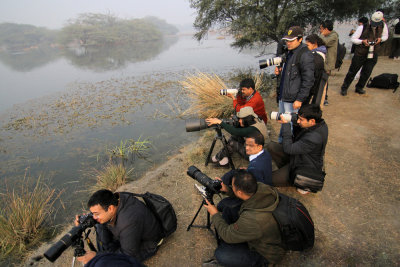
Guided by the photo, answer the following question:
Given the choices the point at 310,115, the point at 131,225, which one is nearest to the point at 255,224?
the point at 131,225

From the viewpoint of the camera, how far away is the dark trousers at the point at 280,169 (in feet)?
7.98

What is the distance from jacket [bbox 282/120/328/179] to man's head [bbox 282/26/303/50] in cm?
114

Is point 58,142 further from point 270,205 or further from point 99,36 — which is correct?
point 99,36

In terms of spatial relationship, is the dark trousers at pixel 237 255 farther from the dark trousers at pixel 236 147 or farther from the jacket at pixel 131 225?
the dark trousers at pixel 236 147

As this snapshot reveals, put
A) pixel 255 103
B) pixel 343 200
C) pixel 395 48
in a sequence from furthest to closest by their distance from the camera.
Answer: pixel 395 48 → pixel 255 103 → pixel 343 200

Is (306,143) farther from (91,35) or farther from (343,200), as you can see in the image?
(91,35)

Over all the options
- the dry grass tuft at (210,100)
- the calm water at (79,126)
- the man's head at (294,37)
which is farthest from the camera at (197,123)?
the dry grass tuft at (210,100)

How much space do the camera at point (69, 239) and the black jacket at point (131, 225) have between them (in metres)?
0.19

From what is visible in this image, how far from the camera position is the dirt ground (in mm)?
1870

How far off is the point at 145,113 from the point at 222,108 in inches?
95.5

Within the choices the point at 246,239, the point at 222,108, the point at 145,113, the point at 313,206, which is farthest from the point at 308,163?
the point at 145,113

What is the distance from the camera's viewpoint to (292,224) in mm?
1422

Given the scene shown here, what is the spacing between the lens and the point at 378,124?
3.81m

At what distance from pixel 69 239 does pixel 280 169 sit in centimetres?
211
